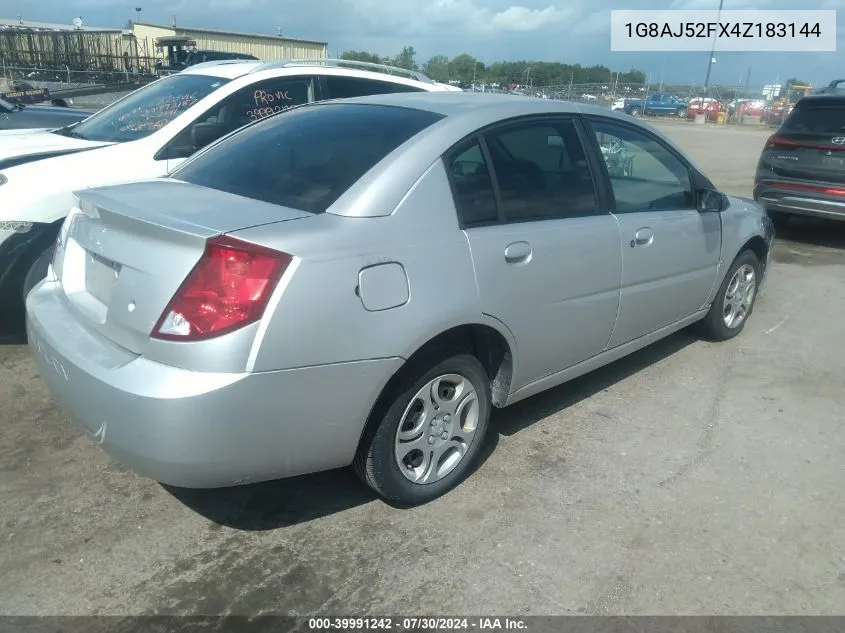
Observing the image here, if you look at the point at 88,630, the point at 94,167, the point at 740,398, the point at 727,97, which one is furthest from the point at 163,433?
the point at 727,97

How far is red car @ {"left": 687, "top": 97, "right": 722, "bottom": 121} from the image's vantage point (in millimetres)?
35844

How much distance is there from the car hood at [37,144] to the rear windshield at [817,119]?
758cm

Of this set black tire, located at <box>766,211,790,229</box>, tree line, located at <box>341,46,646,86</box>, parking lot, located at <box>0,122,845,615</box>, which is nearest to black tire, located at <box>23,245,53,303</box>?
parking lot, located at <box>0,122,845,615</box>

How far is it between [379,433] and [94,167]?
3.19 meters

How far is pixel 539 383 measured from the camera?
3650mm

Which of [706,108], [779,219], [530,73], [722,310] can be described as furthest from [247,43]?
[722,310]

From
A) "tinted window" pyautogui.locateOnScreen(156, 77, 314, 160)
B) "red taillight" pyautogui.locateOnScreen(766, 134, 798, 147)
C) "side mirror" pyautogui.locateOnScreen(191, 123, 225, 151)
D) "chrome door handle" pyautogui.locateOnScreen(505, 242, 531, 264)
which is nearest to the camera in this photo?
"chrome door handle" pyautogui.locateOnScreen(505, 242, 531, 264)

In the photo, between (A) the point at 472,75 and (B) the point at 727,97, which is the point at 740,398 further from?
(B) the point at 727,97

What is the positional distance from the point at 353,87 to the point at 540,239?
3698 millimetres

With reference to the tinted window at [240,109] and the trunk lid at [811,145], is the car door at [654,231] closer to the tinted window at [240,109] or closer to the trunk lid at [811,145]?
the tinted window at [240,109]

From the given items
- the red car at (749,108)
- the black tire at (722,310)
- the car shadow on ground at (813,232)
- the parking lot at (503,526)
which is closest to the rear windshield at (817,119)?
the car shadow on ground at (813,232)

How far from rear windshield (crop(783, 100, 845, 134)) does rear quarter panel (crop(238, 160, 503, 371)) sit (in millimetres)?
7083

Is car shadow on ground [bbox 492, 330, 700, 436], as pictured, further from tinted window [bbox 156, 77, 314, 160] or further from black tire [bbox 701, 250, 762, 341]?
tinted window [bbox 156, 77, 314, 160]

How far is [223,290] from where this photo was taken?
8.00 ft
